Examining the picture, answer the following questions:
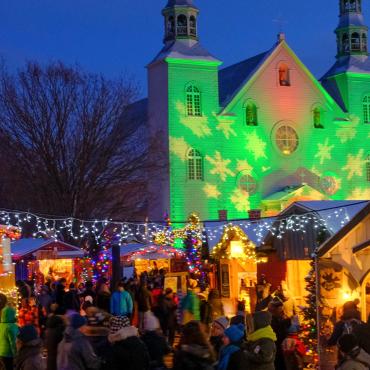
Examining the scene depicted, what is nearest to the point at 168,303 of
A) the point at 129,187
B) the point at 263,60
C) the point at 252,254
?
the point at 252,254

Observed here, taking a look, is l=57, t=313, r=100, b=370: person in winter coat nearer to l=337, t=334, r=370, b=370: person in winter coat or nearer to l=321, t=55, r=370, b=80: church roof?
l=337, t=334, r=370, b=370: person in winter coat

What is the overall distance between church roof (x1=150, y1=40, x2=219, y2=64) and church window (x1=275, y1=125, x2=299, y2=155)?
6.22 metres

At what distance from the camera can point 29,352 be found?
9.45 m

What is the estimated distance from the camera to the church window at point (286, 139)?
5150 cm

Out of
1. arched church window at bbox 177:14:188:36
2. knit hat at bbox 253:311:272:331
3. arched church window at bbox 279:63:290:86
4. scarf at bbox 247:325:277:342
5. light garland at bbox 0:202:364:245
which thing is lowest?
scarf at bbox 247:325:277:342

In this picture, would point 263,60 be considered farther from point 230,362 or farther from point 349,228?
point 230,362

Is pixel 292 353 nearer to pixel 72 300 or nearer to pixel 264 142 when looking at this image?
pixel 72 300

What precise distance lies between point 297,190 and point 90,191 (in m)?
16.4

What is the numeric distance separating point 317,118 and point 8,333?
140ft

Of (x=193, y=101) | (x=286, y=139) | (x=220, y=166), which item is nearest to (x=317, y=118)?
(x=286, y=139)

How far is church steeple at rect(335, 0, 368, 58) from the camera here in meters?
54.1

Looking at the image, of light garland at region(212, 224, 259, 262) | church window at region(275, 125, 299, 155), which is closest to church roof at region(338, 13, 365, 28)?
church window at region(275, 125, 299, 155)

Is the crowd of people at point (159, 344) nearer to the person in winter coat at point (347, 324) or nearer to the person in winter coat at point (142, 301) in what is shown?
the person in winter coat at point (347, 324)

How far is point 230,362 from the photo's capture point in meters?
8.30
